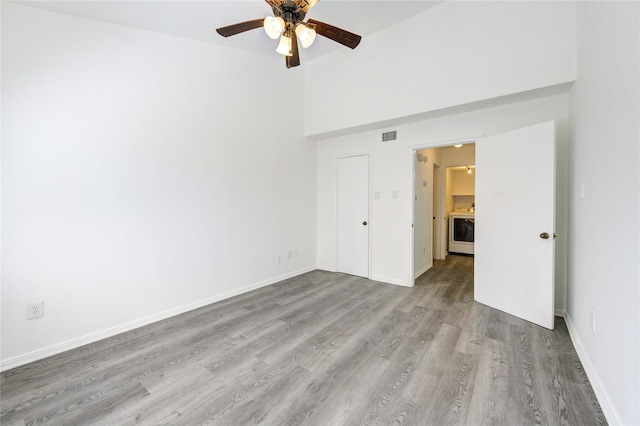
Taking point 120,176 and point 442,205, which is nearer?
point 120,176

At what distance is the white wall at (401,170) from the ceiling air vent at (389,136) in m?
0.06

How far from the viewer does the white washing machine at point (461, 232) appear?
6.20 metres

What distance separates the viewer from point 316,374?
1952 millimetres

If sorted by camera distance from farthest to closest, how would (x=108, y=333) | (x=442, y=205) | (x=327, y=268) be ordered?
(x=442, y=205), (x=327, y=268), (x=108, y=333)

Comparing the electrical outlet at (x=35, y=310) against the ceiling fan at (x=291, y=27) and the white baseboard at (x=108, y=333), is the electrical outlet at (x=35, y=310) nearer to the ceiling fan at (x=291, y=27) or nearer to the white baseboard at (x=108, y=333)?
the white baseboard at (x=108, y=333)

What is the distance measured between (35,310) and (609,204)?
14.4 ft

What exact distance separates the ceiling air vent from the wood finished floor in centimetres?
253

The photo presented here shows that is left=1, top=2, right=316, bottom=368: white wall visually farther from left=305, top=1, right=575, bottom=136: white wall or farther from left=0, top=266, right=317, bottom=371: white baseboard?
left=305, top=1, right=575, bottom=136: white wall

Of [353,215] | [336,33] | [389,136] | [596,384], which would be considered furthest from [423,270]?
[336,33]

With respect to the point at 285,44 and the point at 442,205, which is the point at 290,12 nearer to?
the point at 285,44

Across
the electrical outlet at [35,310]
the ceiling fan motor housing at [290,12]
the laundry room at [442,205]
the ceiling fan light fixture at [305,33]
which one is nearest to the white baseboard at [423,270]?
the laundry room at [442,205]

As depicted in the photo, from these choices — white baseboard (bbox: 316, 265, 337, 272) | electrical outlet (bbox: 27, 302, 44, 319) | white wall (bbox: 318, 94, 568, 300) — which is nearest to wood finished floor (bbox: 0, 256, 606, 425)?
electrical outlet (bbox: 27, 302, 44, 319)

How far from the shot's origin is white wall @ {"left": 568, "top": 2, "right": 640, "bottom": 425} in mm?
1321

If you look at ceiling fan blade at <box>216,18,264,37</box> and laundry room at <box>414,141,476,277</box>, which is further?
laundry room at <box>414,141,476,277</box>
